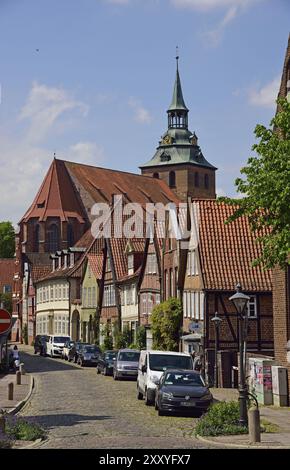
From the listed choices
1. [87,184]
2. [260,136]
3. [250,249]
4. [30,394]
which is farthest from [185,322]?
[87,184]

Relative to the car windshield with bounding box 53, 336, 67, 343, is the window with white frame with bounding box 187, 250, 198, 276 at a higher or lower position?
higher

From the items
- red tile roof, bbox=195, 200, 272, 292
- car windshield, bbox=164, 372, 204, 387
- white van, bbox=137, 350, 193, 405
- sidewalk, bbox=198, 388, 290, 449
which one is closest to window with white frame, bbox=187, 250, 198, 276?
red tile roof, bbox=195, 200, 272, 292

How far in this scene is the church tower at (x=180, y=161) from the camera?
429 feet

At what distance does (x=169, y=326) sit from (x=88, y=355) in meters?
8.84

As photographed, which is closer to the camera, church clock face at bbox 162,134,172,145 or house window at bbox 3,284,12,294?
house window at bbox 3,284,12,294

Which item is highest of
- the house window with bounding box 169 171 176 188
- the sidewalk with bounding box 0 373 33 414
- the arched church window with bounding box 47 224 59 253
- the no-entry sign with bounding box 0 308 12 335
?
the house window with bounding box 169 171 176 188

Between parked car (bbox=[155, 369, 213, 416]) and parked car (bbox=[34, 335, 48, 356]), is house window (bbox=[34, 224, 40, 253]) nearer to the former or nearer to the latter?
parked car (bbox=[34, 335, 48, 356])

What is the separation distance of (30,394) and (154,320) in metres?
15.8

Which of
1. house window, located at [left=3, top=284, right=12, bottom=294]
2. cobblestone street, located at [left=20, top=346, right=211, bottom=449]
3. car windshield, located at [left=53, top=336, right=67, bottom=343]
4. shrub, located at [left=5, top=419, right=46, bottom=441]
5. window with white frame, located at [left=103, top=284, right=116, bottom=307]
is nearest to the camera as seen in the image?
cobblestone street, located at [left=20, top=346, right=211, bottom=449]

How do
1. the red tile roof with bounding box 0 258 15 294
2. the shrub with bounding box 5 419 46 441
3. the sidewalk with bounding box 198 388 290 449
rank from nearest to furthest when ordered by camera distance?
the sidewalk with bounding box 198 388 290 449 → the shrub with bounding box 5 419 46 441 → the red tile roof with bounding box 0 258 15 294

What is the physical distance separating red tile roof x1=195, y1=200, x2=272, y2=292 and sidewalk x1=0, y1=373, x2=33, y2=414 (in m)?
9.26

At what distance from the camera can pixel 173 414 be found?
22.8 metres

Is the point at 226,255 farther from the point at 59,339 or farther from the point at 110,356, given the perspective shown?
the point at 59,339

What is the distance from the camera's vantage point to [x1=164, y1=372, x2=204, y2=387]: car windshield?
76.6 feet
